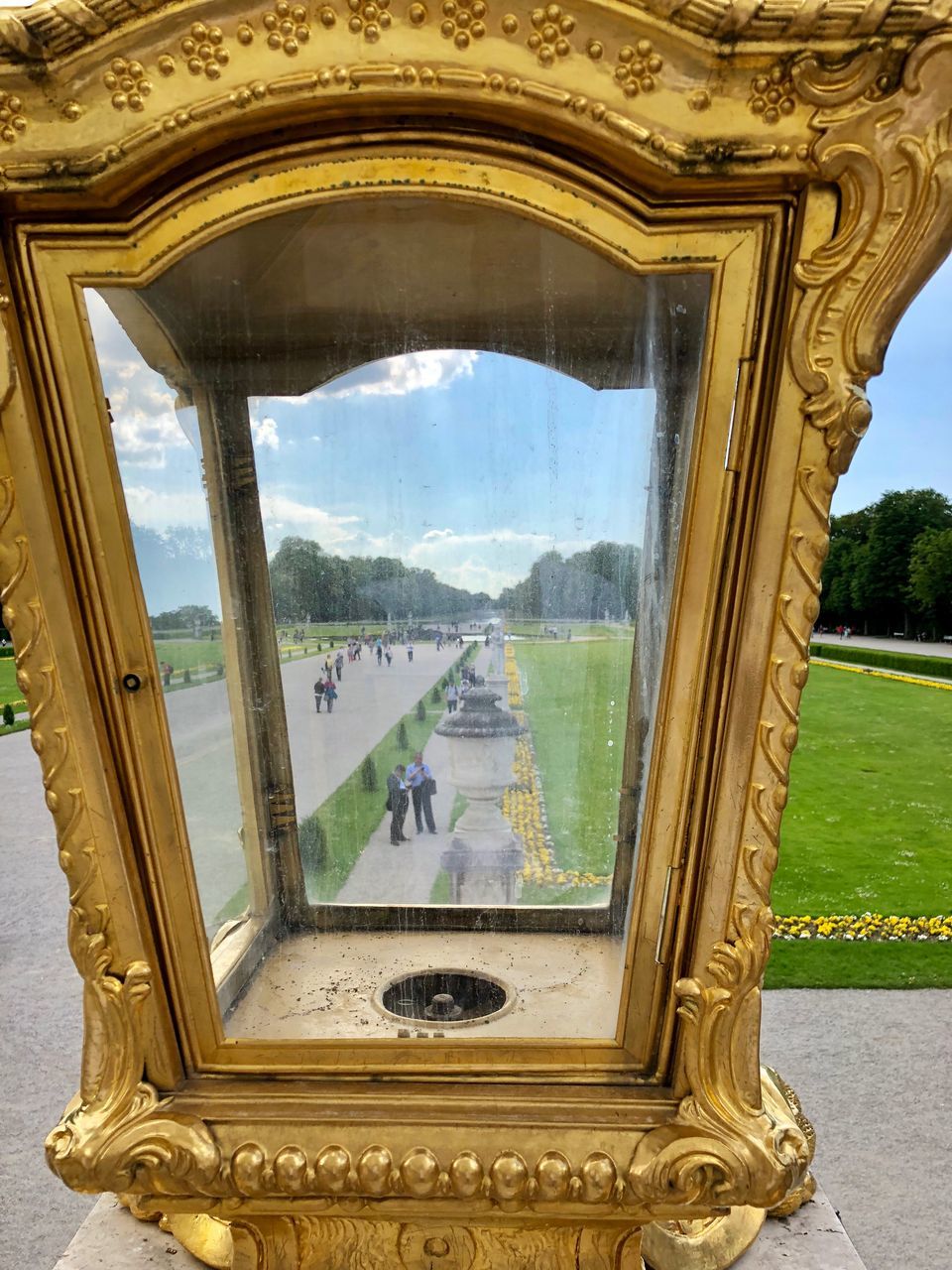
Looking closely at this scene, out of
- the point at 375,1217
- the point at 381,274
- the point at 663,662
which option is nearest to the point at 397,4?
the point at 381,274

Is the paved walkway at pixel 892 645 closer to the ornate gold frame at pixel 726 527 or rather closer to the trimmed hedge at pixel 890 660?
the trimmed hedge at pixel 890 660

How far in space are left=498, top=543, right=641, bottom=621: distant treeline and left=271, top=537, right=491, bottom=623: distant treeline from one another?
0.22 ft

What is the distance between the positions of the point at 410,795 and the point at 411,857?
12cm

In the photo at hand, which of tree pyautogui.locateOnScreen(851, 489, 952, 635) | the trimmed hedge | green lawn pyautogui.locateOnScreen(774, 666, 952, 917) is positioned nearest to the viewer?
green lawn pyautogui.locateOnScreen(774, 666, 952, 917)

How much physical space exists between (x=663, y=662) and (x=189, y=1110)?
3.61 feet

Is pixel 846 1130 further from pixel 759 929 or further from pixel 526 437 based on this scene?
pixel 526 437

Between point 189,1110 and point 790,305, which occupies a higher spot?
point 790,305

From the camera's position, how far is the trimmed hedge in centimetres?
1830

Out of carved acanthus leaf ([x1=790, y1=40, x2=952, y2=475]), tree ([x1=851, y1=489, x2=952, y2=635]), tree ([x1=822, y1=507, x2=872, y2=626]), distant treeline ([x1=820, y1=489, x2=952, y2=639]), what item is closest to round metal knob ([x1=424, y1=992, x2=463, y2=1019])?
carved acanthus leaf ([x1=790, y1=40, x2=952, y2=475])

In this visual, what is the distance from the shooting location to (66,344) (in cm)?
130

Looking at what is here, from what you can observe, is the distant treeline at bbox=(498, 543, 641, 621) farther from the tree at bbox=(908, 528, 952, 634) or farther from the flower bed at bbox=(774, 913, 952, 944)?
the tree at bbox=(908, 528, 952, 634)

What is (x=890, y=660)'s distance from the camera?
19.8m

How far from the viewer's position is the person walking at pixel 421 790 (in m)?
1.70

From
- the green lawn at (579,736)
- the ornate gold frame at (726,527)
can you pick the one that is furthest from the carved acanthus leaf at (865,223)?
the green lawn at (579,736)
